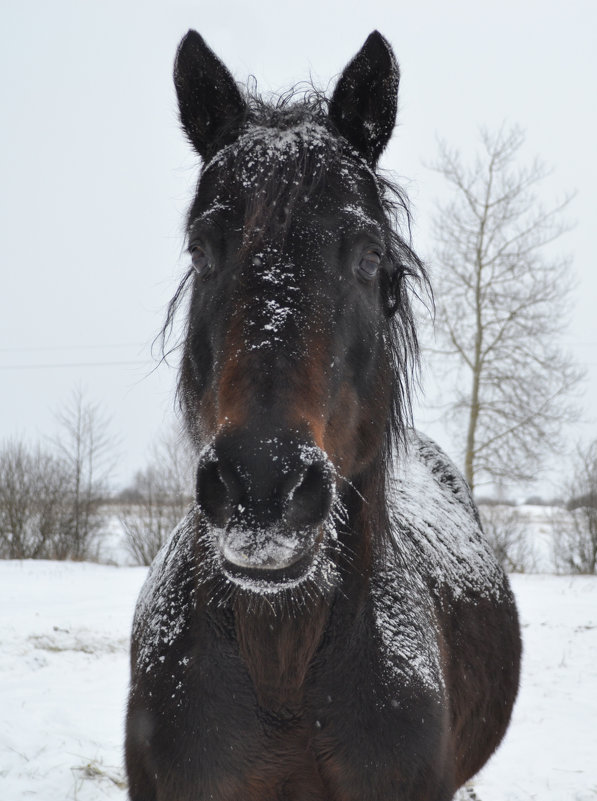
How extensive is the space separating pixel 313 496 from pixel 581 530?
69.5 feet

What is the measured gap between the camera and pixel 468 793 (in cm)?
448

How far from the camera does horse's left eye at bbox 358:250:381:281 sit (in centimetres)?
220

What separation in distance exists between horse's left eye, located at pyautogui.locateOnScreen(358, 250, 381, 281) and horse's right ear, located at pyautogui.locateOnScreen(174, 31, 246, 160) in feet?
2.26

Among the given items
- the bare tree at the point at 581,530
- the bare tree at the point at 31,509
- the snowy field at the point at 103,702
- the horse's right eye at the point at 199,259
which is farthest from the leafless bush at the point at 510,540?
the horse's right eye at the point at 199,259

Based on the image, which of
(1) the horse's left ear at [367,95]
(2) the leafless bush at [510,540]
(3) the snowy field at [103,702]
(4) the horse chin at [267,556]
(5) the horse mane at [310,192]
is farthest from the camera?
(2) the leafless bush at [510,540]

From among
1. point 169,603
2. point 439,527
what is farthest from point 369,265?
point 439,527

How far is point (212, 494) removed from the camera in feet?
5.27

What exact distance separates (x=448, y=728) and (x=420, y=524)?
1.08 meters

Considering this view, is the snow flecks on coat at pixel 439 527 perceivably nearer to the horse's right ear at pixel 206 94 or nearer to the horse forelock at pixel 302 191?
the horse forelock at pixel 302 191

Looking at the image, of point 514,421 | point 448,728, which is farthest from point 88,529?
point 448,728

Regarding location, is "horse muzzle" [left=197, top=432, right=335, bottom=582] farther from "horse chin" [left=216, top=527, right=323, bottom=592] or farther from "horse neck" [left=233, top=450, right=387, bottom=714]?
"horse neck" [left=233, top=450, right=387, bottom=714]

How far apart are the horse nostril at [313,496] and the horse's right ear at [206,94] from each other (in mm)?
1420

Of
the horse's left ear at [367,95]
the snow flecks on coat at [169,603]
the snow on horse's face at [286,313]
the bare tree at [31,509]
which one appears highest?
the horse's left ear at [367,95]

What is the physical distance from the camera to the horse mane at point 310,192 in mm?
1995
